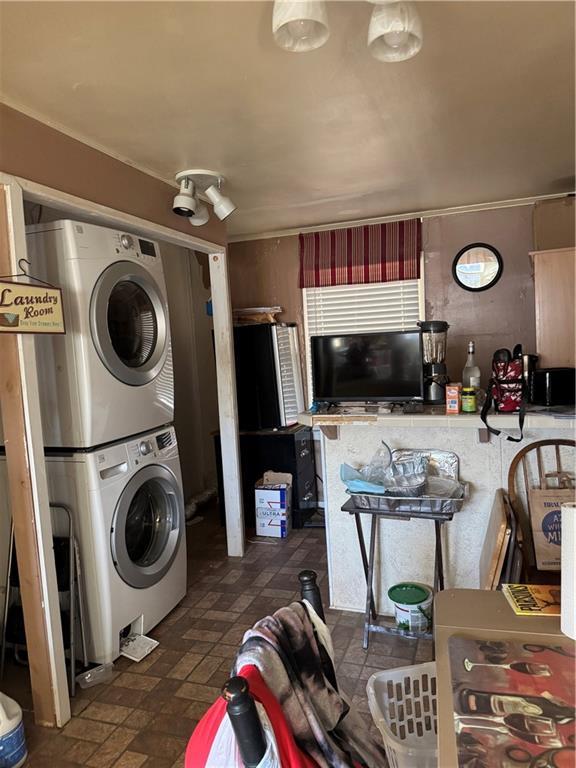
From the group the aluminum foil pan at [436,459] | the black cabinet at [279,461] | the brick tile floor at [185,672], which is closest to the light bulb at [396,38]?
the aluminum foil pan at [436,459]

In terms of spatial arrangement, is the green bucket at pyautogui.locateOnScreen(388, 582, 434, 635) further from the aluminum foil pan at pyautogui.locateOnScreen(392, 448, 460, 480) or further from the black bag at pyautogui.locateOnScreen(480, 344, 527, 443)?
the black bag at pyautogui.locateOnScreen(480, 344, 527, 443)

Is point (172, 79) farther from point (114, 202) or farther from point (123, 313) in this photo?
point (123, 313)

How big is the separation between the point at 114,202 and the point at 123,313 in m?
0.54

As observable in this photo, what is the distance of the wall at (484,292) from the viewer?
12.4 feet

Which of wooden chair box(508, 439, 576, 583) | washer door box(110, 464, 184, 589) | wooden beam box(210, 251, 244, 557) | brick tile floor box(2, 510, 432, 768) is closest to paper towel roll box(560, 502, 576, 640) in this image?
wooden chair box(508, 439, 576, 583)

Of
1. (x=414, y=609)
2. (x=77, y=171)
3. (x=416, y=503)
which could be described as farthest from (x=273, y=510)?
(x=77, y=171)

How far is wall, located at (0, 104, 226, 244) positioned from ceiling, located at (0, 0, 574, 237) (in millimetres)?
53

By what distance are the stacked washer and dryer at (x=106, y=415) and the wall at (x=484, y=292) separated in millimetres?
2214

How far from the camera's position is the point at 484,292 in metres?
3.88

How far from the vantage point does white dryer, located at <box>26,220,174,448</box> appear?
7.32ft

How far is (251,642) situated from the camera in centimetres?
97

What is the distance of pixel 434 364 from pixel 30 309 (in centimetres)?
187

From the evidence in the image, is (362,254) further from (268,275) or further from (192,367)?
(192,367)

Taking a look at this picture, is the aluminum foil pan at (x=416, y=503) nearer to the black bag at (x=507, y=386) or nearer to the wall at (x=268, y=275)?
the black bag at (x=507, y=386)
